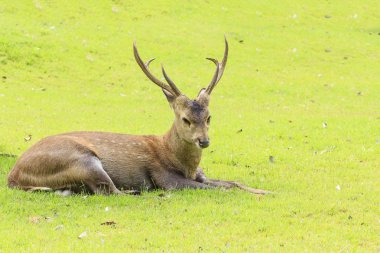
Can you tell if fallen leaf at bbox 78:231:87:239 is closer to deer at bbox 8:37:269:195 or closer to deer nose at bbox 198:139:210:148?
A: deer at bbox 8:37:269:195

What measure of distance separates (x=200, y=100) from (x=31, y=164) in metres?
2.66

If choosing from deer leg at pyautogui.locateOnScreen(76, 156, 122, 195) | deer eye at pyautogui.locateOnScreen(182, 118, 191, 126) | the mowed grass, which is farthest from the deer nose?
deer leg at pyautogui.locateOnScreen(76, 156, 122, 195)

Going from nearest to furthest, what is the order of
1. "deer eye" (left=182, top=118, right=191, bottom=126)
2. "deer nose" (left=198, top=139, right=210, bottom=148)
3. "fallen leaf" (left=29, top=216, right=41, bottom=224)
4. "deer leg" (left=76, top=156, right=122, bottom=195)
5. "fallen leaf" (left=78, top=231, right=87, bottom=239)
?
1. "fallen leaf" (left=78, top=231, right=87, bottom=239)
2. "fallen leaf" (left=29, top=216, right=41, bottom=224)
3. "deer leg" (left=76, top=156, right=122, bottom=195)
4. "deer nose" (left=198, top=139, right=210, bottom=148)
5. "deer eye" (left=182, top=118, right=191, bottom=126)

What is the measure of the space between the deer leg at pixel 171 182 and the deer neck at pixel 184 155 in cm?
20

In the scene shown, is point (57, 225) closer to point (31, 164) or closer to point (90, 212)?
point (90, 212)

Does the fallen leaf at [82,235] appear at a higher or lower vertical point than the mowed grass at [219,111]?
higher

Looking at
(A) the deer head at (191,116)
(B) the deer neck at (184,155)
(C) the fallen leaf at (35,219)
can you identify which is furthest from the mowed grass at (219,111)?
(A) the deer head at (191,116)

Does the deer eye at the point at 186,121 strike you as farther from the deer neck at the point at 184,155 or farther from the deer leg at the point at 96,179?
the deer leg at the point at 96,179

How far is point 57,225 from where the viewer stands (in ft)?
25.0

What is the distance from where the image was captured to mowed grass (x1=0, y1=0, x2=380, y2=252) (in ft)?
24.4

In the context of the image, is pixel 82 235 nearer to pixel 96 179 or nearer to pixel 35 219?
pixel 35 219

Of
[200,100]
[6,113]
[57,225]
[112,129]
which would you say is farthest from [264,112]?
[57,225]

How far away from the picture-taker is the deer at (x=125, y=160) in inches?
361

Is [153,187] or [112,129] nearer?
[153,187]
